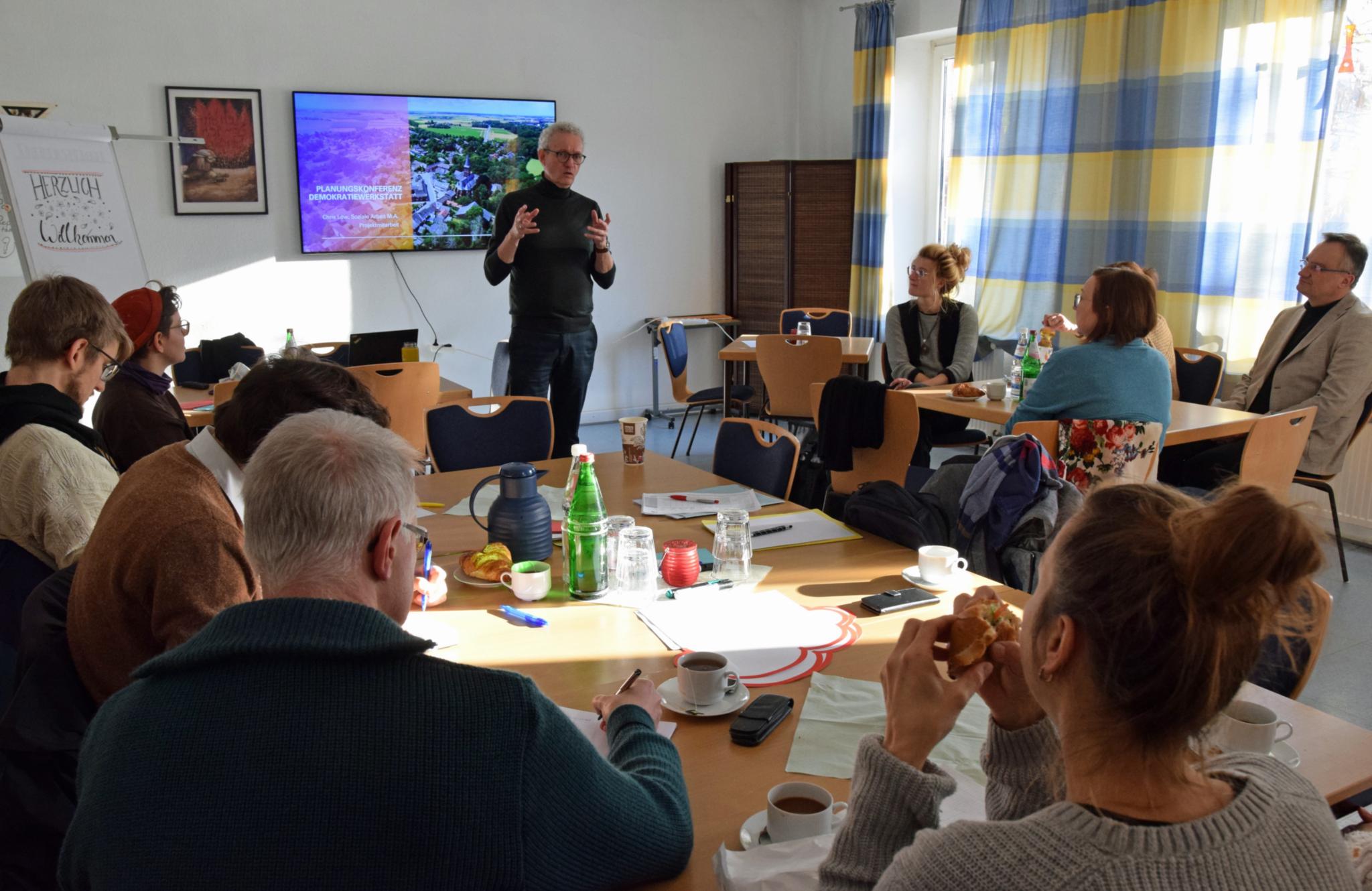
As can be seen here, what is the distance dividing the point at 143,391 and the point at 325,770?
2.21m

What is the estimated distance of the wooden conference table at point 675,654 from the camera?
1.40 meters

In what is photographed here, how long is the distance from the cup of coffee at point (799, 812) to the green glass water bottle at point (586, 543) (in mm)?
826

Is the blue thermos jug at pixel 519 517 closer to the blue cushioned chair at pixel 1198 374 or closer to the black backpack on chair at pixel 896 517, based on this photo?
the black backpack on chair at pixel 896 517

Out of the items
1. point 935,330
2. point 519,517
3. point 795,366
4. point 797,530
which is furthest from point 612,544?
point 935,330

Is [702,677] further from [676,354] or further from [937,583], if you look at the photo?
[676,354]

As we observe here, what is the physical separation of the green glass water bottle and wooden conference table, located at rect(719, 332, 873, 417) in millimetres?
3314

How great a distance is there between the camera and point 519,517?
7.27ft

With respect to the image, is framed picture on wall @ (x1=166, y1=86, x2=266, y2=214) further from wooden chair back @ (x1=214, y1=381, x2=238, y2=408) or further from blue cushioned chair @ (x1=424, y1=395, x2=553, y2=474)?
blue cushioned chair @ (x1=424, y1=395, x2=553, y2=474)

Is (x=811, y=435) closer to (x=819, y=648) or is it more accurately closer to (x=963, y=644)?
(x=819, y=648)

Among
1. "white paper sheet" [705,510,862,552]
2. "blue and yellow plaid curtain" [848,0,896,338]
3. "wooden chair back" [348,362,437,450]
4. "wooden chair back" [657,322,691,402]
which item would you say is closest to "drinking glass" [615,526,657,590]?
"white paper sheet" [705,510,862,552]

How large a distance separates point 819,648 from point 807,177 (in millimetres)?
5917

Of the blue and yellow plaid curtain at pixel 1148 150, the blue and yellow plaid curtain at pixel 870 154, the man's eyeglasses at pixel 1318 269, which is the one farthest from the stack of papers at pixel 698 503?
the blue and yellow plaid curtain at pixel 870 154

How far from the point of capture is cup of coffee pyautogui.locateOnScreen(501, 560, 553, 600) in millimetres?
2061

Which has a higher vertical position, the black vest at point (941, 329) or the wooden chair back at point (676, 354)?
the black vest at point (941, 329)
